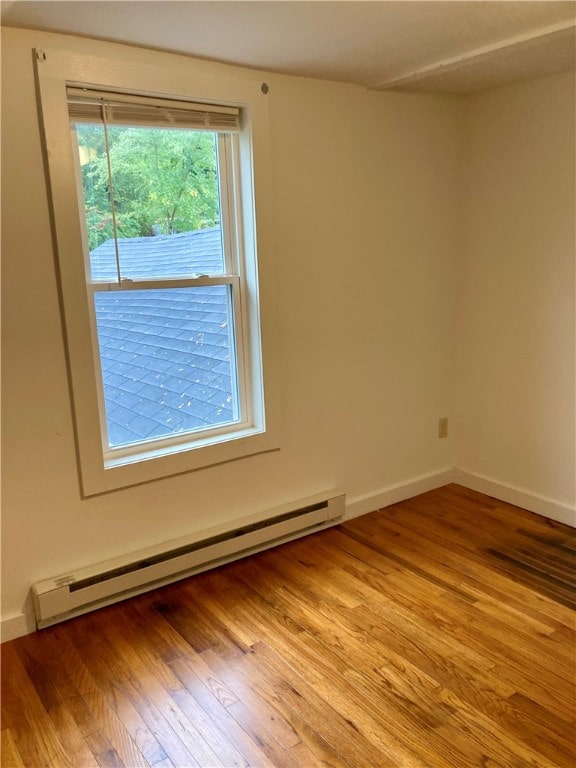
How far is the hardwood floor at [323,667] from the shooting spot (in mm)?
1772

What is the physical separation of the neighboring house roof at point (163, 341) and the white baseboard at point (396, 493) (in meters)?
0.94

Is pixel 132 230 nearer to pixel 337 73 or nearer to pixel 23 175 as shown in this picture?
pixel 23 175

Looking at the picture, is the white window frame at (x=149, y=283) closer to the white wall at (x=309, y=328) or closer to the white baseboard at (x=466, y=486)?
the white wall at (x=309, y=328)

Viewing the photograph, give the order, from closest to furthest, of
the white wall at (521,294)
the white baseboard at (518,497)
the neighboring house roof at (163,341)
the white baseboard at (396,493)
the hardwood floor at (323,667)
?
the hardwood floor at (323,667)
the neighboring house roof at (163,341)
the white wall at (521,294)
the white baseboard at (518,497)
the white baseboard at (396,493)

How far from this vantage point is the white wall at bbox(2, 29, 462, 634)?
7.04 feet

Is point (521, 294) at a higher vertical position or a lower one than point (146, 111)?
lower

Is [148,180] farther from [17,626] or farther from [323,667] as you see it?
[323,667]

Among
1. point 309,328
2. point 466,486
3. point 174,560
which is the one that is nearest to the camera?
point 174,560

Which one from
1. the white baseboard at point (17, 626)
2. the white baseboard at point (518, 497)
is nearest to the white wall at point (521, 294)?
the white baseboard at point (518, 497)

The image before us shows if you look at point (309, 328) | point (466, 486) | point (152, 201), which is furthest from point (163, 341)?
point (466, 486)

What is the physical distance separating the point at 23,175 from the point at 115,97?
46 cm

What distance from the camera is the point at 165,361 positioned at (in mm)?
2600

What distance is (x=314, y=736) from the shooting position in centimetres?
180

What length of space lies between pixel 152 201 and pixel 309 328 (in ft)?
3.02
